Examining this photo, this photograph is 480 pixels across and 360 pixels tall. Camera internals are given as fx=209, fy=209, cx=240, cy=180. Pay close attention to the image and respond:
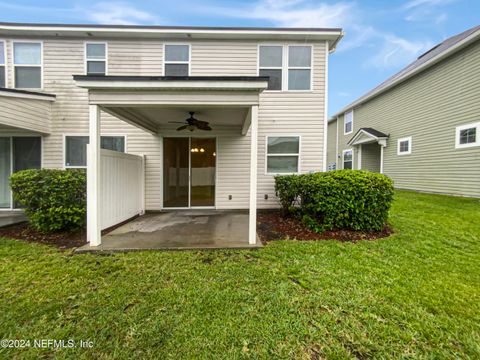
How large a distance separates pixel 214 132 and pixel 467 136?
9.36 metres

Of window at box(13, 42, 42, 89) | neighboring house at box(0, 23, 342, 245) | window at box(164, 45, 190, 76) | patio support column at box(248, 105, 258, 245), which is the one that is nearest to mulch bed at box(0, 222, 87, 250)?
neighboring house at box(0, 23, 342, 245)

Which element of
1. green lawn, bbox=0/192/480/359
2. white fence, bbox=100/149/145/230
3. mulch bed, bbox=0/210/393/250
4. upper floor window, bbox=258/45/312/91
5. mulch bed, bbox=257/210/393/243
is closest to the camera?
green lawn, bbox=0/192/480/359

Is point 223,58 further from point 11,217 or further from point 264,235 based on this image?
point 11,217

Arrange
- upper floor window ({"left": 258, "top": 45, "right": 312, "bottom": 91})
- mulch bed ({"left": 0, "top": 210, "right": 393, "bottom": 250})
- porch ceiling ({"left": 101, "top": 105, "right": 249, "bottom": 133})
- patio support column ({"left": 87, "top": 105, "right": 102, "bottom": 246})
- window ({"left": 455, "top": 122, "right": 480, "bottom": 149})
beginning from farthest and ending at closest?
window ({"left": 455, "top": 122, "right": 480, "bottom": 149})
upper floor window ({"left": 258, "top": 45, "right": 312, "bottom": 91})
porch ceiling ({"left": 101, "top": 105, "right": 249, "bottom": 133})
mulch bed ({"left": 0, "top": 210, "right": 393, "bottom": 250})
patio support column ({"left": 87, "top": 105, "right": 102, "bottom": 246})

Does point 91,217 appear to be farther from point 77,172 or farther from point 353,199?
point 353,199

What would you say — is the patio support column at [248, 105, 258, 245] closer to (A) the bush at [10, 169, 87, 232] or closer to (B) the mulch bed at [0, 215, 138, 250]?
(B) the mulch bed at [0, 215, 138, 250]

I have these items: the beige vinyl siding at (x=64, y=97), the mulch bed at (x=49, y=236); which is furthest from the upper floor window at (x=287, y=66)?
the mulch bed at (x=49, y=236)

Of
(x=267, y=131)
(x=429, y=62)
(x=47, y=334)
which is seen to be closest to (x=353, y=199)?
(x=267, y=131)

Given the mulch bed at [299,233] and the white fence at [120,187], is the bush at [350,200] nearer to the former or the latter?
the mulch bed at [299,233]

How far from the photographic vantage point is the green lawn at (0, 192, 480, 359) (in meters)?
1.77

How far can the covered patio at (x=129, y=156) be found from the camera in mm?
3707

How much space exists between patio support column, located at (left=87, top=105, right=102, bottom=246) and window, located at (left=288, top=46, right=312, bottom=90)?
5.54 meters

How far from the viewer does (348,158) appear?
15.2 metres

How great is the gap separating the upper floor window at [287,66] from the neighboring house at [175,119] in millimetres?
31
